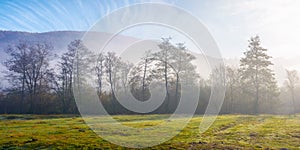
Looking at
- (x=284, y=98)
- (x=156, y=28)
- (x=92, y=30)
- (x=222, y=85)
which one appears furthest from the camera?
(x=284, y=98)

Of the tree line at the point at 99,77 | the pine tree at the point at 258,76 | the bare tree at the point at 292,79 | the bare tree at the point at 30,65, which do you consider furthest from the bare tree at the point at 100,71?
the bare tree at the point at 292,79

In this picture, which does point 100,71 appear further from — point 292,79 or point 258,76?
point 292,79

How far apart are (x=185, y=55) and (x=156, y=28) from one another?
42.0 meters

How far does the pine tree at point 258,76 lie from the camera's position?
223 feet

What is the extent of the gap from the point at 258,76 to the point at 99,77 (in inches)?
1786

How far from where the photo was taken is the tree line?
6456cm

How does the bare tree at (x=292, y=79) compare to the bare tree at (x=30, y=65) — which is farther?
the bare tree at (x=292, y=79)

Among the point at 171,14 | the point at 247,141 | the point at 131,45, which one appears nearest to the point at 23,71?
the point at 131,45

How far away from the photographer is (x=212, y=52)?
23.9 m

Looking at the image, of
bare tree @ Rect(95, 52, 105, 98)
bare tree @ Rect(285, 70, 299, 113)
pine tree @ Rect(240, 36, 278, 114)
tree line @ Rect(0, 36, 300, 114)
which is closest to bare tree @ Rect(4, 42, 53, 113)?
tree line @ Rect(0, 36, 300, 114)

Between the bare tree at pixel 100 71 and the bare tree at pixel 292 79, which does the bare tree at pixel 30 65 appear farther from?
the bare tree at pixel 292 79

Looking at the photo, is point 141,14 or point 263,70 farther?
point 263,70

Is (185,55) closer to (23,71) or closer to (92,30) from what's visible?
(23,71)

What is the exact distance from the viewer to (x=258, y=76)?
68500mm
